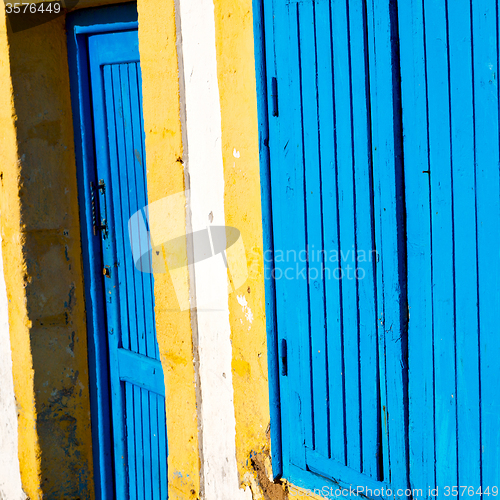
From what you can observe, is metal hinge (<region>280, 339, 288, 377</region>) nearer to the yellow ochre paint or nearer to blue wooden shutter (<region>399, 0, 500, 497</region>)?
blue wooden shutter (<region>399, 0, 500, 497</region>)

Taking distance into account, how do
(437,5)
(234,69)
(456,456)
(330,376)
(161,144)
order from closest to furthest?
(437,5) < (456,456) < (330,376) < (234,69) < (161,144)

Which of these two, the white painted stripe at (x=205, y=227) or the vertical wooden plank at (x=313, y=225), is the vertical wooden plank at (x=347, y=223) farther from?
the white painted stripe at (x=205, y=227)

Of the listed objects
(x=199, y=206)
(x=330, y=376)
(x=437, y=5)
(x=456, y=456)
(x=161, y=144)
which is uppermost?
(x=437, y=5)

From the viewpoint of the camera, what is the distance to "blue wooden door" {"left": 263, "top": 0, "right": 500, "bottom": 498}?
144cm

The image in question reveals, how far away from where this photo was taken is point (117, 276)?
10.5 feet

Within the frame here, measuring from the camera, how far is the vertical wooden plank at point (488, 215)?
1364 mm

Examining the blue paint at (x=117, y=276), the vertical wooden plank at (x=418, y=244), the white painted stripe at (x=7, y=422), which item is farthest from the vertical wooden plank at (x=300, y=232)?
Result: the white painted stripe at (x=7, y=422)

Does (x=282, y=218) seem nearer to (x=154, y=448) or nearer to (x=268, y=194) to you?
(x=268, y=194)

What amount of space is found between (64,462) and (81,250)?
1.36 metres

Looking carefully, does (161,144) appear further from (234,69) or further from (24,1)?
(24,1)

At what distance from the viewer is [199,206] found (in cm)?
239

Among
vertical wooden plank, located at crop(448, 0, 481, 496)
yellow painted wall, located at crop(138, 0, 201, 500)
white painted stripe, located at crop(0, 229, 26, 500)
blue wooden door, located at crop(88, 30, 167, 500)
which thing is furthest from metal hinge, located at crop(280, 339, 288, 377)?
white painted stripe, located at crop(0, 229, 26, 500)

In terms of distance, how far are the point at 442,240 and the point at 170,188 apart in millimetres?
1321

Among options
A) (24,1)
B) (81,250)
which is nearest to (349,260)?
(81,250)
